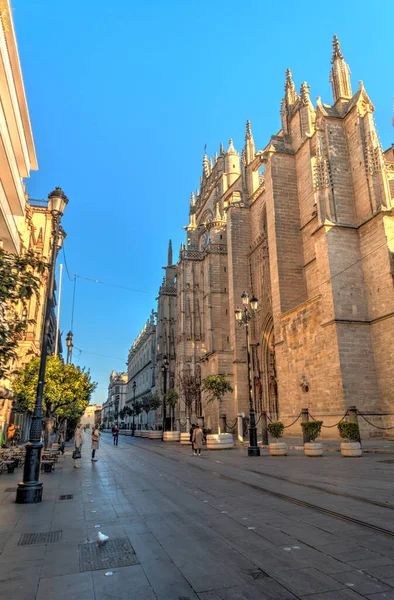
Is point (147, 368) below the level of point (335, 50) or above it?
below

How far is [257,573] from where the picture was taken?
11.5 ft

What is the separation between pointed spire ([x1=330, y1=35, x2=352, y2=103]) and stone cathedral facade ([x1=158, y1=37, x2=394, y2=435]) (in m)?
0.07

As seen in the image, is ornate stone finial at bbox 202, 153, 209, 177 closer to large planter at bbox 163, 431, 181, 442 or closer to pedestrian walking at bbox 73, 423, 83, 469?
large planter at bbox 163, 431, 181, 442

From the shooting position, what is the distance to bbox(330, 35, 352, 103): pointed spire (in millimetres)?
24078

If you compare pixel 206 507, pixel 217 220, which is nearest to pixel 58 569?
pixel 206 507

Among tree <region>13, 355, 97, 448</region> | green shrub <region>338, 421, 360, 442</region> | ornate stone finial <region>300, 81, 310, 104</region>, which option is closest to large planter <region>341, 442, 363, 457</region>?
green shrub <region>338, 421, 360, 442</region>

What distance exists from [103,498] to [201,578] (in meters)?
4.61

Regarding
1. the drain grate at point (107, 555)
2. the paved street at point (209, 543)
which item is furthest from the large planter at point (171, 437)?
the drain grate at point (107, 555)

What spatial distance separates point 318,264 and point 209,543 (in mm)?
18103

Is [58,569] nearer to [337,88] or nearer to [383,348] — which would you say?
[383,348]

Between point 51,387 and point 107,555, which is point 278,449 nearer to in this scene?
point 51,387

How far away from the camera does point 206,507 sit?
6309 mm

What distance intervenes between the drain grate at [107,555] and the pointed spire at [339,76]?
26297 millimetres

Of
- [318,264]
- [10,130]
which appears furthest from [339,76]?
[10,130]
